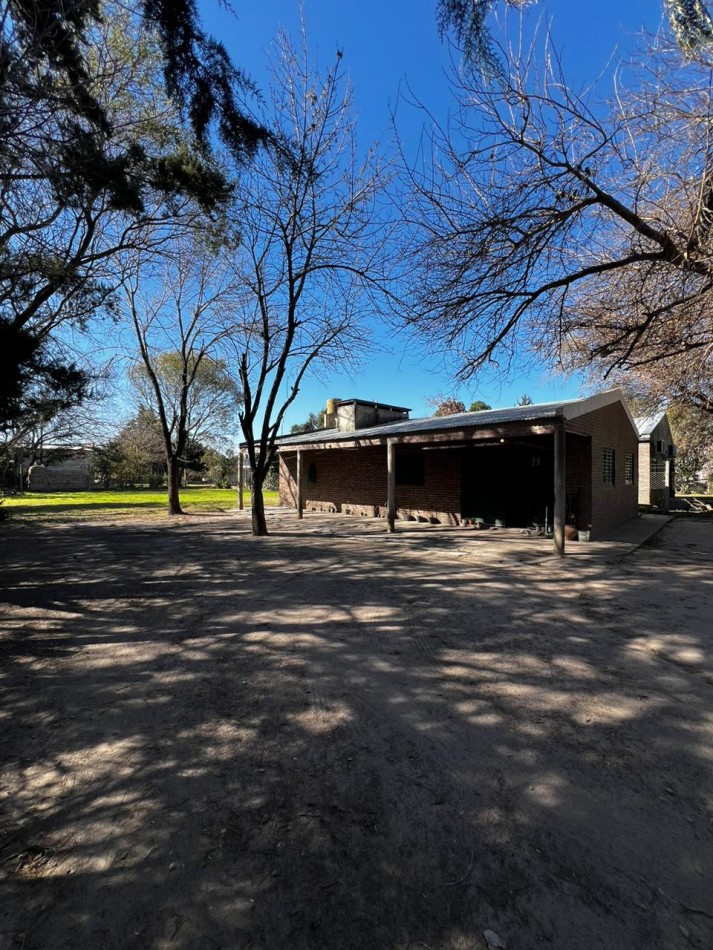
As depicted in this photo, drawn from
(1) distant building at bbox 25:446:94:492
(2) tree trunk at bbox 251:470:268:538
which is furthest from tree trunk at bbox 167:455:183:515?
(1) distant building at bbox 25:446:94:492

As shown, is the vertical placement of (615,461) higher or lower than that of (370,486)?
higher

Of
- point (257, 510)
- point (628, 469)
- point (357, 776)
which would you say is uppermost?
point (628, 469)

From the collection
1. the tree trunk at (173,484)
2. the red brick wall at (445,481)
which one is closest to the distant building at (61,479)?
the tree trunk at (173,484)

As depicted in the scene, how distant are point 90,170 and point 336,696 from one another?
5349 millimetres

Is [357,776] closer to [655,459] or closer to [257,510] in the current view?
[257,510]

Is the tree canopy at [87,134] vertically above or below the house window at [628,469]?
above

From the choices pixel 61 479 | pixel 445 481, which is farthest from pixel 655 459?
pixel 61 479

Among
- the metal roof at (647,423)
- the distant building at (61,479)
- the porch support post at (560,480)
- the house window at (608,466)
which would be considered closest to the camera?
the porch support post at (560,480)

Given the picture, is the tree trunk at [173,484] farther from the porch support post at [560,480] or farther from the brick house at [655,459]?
the brick house at [655,459]

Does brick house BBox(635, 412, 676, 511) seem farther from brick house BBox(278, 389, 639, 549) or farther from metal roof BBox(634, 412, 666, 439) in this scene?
brick house BBox(278, 389, 639, 549)

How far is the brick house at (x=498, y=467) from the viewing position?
1005 centimetres

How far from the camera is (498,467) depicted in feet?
40.7

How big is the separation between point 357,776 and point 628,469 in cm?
1540

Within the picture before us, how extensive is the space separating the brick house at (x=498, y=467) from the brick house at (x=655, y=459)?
415 centimetres
